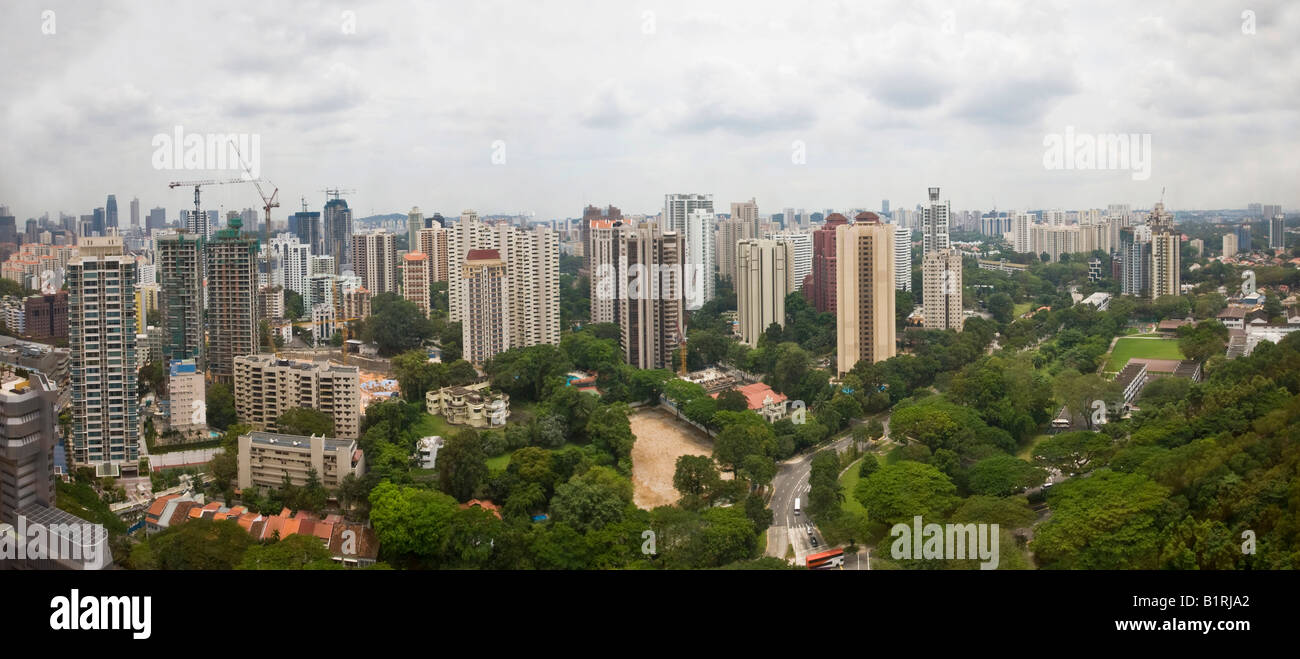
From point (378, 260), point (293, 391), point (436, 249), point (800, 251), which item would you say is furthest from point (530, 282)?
point (800, 251)

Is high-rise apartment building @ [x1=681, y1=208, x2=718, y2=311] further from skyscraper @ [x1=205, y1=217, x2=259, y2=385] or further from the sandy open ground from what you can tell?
skyscraper @ [x1=205, y1=217, x2=259, y2=385]

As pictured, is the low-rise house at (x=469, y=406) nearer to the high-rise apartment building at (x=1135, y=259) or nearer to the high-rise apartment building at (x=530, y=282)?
the high-rise apartment building at (x=530, y=282)

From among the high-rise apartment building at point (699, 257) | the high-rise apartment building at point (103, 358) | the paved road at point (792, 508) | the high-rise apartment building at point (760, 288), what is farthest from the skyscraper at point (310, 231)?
the paved road at point (792, 508)

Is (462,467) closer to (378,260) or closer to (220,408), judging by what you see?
(220,408)

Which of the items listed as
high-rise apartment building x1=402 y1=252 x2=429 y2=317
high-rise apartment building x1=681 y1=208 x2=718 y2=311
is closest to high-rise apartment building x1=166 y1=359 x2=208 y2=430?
high-rise apartment building x1=402 y1=252 x2=429 y2=317
